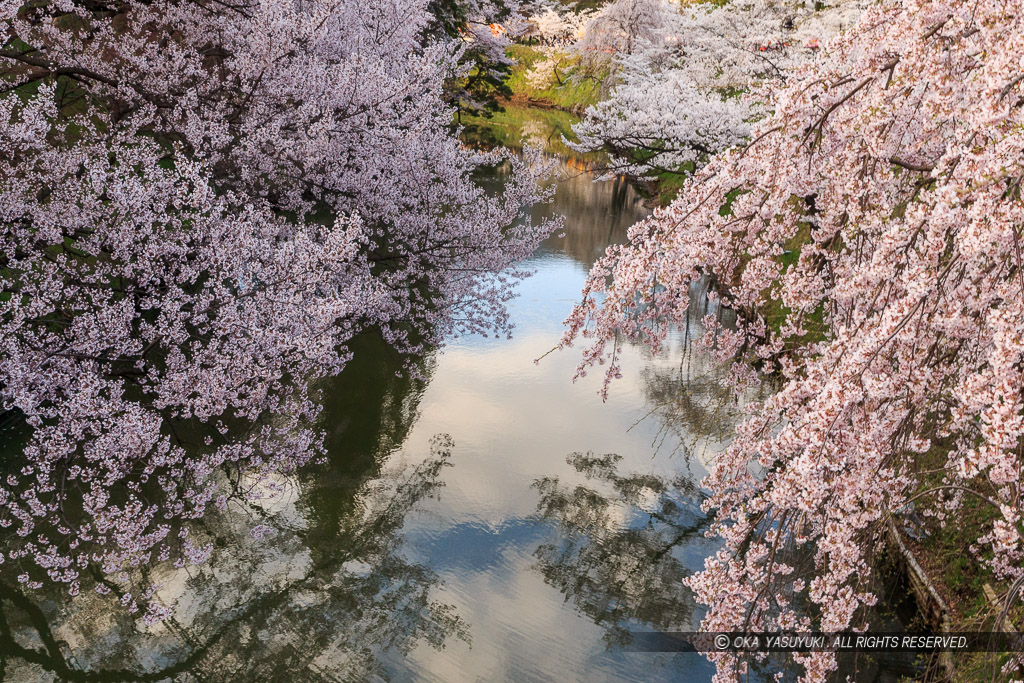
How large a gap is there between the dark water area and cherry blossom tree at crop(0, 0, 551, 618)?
372 millimetres

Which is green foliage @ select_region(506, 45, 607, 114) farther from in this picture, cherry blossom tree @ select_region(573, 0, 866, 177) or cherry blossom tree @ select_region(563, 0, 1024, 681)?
cherry blossom tree @ select_region(563, 0, 1024, 681)

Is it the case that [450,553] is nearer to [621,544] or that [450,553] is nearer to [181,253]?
[621,544]

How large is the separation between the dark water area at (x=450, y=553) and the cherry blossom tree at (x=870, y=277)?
288cm

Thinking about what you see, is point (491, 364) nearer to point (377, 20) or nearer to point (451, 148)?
point (451, 148)

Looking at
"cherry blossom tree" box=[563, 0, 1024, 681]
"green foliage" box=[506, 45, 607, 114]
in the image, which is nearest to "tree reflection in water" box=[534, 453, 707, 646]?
"cherry blossom tree" box=[563, 0, 1024, 681]

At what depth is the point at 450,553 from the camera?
763 cm

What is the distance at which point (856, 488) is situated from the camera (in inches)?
127

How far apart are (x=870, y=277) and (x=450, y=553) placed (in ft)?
17.2

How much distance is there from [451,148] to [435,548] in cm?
648

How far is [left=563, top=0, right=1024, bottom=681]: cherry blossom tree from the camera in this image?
280 cm

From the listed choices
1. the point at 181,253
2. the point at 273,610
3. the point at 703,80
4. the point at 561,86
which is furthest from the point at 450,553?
the point at 561,86

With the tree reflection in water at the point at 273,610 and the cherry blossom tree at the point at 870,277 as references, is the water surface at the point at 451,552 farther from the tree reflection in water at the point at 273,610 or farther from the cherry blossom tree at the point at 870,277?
the cherry blossom tree at the point at 870,277

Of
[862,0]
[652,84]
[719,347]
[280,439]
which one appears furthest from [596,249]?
[719,347]

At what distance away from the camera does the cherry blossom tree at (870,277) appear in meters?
2.80
